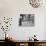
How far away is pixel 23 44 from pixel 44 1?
1.32 m

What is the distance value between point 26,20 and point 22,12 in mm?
240

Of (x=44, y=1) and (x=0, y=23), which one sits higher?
(x=44, y=1)

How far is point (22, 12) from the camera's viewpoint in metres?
3.28

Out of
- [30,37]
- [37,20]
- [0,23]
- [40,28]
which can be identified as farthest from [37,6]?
[0,23]

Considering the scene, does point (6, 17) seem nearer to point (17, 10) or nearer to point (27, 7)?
point (17, 10)

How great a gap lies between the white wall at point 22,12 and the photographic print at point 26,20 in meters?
0.08

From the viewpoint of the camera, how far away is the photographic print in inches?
128

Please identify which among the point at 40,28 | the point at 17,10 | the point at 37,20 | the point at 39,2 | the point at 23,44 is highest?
the point at 39,2

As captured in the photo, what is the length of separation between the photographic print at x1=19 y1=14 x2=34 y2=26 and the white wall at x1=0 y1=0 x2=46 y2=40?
8cm

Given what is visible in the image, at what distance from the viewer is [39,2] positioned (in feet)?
10.9

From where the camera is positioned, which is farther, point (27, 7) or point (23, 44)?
point (27, 7)

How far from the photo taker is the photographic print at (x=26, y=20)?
10.7 ft

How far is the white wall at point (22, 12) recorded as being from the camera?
324cm

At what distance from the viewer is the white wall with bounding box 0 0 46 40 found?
324 centimetres
